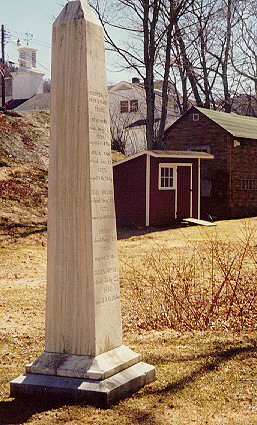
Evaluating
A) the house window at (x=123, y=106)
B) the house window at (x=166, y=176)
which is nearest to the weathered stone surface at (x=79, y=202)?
the house window at (x=166, y=176)

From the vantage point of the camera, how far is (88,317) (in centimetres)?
503

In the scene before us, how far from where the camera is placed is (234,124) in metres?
29.9

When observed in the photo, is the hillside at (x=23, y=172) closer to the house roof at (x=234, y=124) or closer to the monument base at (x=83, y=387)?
the house roof at (x=234, y=124)

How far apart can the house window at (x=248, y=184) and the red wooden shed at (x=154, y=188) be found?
372cm

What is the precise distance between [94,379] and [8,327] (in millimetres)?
4123

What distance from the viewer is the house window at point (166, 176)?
24641 mm

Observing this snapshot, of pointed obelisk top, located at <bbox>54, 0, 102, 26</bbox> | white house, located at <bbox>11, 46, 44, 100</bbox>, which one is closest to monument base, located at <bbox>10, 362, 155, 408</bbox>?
pointed obelisk top, located at <bbox>54, 0, 102, 26</bbox>

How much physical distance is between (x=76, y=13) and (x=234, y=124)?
2545 centimetres

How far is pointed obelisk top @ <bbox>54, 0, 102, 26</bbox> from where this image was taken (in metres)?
5.23

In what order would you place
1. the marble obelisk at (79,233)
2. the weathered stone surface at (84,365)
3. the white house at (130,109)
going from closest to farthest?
the weathered stone surface at (84,365) → the marble obelisk at (79,233) → the white house at (130,109)

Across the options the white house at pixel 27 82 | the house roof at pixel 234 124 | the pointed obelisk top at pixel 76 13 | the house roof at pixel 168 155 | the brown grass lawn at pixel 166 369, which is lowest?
the brown grass lawn at pixel 166 369

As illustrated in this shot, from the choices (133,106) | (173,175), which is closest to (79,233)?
(173,175)

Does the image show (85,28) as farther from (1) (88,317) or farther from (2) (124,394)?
(2) (124,394)

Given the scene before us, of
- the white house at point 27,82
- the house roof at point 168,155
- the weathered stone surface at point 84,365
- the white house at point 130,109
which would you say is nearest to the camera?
the weathered stone surface at point 84,365
